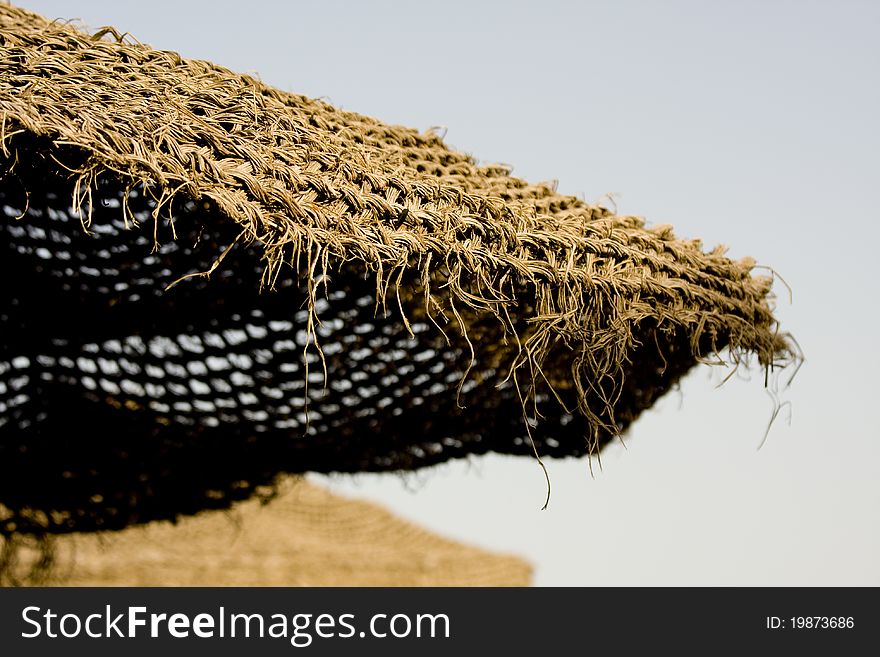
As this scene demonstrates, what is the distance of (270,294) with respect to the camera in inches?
35.2

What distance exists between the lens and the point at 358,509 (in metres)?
2.26

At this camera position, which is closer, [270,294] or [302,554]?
[270,294]

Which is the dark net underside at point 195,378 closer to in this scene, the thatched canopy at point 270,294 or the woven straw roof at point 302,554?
the thatched canopy at point 270,294

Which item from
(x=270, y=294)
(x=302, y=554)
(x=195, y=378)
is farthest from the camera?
(x=302, y=554)

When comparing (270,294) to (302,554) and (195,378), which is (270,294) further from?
(302,554)

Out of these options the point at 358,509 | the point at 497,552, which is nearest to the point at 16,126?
the point at 358,509

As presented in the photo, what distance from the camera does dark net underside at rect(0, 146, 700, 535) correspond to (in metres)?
0.84

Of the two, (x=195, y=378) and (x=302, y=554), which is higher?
(x=195, y=378)

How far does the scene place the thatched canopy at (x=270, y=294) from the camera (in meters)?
0.72

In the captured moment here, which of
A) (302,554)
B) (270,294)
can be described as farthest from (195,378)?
(302,554)

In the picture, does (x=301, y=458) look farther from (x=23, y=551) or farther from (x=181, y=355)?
(x=23, y=551)

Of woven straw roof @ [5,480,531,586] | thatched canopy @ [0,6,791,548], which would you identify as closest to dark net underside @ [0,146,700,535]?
thatched canopy @ [0,6,791,548]

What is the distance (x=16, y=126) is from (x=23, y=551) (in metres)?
0.94

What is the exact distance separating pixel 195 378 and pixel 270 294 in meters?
0.17
